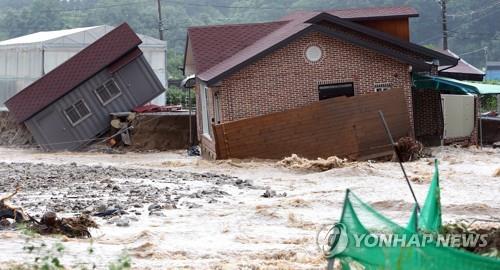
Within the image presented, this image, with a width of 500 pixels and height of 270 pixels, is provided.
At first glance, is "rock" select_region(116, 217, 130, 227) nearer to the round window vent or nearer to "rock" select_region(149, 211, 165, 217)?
"rock" select_region(149, 211, 165, 217)

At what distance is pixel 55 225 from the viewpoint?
15.0 meters

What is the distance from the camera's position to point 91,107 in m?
41.1

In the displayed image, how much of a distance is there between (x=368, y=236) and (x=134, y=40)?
34424mm

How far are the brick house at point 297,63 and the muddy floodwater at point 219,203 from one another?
2.64m

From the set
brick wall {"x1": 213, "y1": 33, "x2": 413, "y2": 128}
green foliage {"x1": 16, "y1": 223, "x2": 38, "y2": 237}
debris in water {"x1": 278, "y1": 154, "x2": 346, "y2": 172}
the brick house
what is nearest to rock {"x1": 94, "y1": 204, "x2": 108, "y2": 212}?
green foliage {"x1": 16, "y1": 223, "x2": 38, "y2": 237}

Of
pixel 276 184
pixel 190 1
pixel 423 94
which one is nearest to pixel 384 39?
pixel 423 94

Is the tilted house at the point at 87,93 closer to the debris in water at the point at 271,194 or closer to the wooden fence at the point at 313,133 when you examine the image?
the wooden fence at the point at 313,133

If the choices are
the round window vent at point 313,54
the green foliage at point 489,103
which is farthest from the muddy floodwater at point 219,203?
the green foliage at point 489,103

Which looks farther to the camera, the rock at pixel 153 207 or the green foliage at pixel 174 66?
the green foliage at pixel 174 66

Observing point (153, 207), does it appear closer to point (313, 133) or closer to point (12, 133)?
point (313, 133)

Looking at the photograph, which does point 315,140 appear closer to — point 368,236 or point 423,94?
point 423,94

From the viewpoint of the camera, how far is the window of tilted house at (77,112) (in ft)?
133

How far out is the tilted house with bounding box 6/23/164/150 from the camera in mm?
39906

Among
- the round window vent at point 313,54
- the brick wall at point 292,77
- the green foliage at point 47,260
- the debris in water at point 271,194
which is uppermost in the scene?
the green foliage at point 47,260
